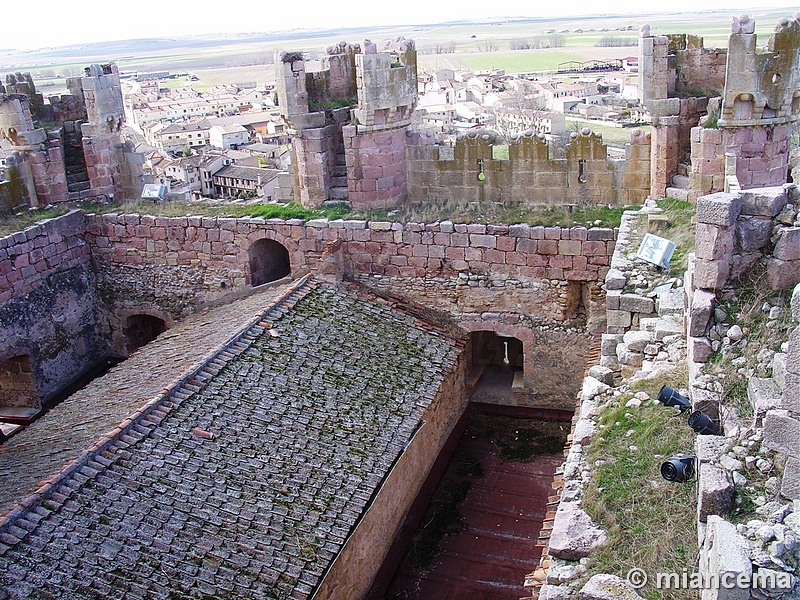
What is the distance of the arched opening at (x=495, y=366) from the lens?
1420 centimetres

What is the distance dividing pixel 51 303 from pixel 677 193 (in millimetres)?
10921

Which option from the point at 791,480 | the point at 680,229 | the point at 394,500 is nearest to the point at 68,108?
the point at 394,500

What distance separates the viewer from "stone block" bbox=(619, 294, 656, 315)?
9.28m

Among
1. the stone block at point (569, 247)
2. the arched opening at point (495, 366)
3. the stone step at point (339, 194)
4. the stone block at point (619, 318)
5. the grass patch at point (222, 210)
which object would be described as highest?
Answer: the stone step at point (339, 194)

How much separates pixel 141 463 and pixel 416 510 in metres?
4.24

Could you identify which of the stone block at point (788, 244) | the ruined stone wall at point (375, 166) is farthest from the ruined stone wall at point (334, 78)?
the stone block at point (788, 244)

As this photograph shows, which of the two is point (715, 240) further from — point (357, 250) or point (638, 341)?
point (357, 250)

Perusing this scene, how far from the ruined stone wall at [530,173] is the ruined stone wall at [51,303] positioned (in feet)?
21.3

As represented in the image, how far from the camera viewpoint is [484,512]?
11688 millimetres

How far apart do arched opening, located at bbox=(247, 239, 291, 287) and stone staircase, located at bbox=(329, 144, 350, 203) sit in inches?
53.7

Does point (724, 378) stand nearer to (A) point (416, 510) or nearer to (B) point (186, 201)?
(A) point (416, 510)

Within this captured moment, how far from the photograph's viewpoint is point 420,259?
44.3 feet

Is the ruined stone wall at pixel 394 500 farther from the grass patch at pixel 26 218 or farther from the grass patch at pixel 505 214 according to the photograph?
the grass patch at pixel 26 218

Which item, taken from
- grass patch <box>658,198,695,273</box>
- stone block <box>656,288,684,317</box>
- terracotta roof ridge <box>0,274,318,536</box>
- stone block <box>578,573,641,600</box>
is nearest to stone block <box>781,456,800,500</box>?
stone block <box>578,573,641,600</box>
